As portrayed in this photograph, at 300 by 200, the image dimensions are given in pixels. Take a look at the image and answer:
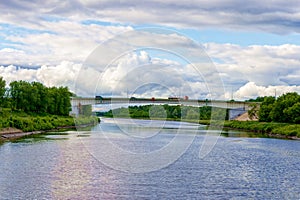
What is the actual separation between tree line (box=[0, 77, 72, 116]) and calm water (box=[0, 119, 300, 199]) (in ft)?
141

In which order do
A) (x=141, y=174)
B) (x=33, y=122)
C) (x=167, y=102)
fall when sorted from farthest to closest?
1. (x=167, y=102)
2. (x=33, y=122)
3. (x=141, y=174)

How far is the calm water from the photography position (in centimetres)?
2948

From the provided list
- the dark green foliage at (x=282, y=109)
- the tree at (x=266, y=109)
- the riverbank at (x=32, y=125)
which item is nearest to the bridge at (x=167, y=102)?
the riverbank at (x=32, y=125)

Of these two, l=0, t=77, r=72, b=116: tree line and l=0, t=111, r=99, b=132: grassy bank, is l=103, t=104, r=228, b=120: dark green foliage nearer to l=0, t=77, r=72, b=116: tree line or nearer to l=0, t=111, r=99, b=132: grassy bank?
l=0, t=111, r=99, b=132: grassy bank

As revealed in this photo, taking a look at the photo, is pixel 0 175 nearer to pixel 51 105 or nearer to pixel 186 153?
pixel 186 153

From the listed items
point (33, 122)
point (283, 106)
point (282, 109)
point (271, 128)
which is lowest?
point (271, 128)

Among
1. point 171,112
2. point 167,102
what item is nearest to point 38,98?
point 167,102

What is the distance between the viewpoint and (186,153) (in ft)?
170

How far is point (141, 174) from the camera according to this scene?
36.1 meters

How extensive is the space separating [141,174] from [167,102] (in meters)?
89.4

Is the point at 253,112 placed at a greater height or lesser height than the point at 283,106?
lesser

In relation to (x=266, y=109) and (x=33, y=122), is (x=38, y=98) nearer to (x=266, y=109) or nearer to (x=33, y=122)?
(x=33, y=122)

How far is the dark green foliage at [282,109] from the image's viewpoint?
9262cm

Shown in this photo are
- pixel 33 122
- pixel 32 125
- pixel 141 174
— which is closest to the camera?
pixel 141 174
